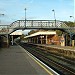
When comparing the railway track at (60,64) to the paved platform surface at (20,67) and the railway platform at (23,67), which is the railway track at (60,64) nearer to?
the railway platform at (23,67)

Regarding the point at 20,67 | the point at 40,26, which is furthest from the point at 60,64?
the point at 40,26

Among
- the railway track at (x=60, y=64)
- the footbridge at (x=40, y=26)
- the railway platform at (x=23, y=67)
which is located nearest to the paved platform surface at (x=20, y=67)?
the railway platform at (x=23, y=67)

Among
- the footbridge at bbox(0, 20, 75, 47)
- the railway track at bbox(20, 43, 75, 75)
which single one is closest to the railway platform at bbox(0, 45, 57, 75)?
the railway track at bbox(20, 43, 75, 75)

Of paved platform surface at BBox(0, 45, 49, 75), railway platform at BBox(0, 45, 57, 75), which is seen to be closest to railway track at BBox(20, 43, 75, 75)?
railway platform at BBox(0, 45, 57, 75)

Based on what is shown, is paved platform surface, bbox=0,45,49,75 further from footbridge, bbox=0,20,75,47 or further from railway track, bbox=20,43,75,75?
footbridge, bbox=0,20,75,47

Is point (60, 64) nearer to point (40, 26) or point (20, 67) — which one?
point (20, 67)

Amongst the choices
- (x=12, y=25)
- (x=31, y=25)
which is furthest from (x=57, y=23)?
(x=12, y=25)

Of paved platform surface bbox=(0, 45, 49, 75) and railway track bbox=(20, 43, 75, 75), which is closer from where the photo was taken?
paved platform surface bbox=(0, 45, 49, 75)

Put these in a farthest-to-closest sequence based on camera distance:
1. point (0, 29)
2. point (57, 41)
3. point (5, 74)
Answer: point (57, 41), point (0, 29), point (5, 74)

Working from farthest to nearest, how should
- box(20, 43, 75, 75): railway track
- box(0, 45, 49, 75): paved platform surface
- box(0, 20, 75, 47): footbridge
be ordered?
box(0, 20, 75, 47): footbridge, box(20, 43, 75, 75): railway track, box(0, 45, 49, 75): paved platform surface

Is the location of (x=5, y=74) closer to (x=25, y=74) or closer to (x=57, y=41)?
(x=25, y=74)

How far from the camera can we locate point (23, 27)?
225 ft

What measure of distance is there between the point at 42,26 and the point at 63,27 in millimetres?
5245

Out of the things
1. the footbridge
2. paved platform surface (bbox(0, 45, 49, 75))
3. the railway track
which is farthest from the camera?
the footbridge
